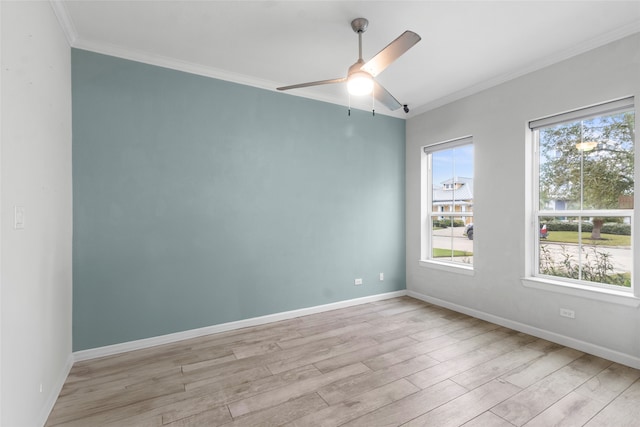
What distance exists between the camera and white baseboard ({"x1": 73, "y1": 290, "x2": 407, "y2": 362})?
2.69 meters

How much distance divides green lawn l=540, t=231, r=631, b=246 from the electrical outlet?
67 cm

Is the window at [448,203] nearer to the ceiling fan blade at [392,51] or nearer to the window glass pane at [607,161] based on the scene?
the window glass pane at [607,161]

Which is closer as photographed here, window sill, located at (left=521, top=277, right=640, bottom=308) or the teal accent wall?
window sill, located at (left=521, top=277, right=640, bottom=308)

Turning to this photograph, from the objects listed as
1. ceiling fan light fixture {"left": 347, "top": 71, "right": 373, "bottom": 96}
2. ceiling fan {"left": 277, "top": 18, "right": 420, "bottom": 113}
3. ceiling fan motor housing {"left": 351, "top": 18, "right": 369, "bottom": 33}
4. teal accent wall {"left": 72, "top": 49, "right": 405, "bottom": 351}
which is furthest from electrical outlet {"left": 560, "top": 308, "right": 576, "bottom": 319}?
ceiling fan motor housing {"left": 351, "top": 18, "right": 369, "bottom": 33}

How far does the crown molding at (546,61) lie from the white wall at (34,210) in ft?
13.2

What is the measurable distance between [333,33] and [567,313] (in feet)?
11.1

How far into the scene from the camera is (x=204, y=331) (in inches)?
124

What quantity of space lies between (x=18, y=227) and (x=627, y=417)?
3.70 m

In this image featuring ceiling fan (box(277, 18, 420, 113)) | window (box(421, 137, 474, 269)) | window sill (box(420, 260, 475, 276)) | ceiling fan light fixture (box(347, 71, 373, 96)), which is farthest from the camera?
window (box(421, 137, 474, 269))

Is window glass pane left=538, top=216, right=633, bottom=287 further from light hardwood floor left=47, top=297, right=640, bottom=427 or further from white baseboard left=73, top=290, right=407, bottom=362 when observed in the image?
white baseboard left=73, top=290, right=407, bottom=362

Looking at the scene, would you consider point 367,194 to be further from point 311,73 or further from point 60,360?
point 60,360

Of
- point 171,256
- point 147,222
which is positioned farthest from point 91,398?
point 147,222

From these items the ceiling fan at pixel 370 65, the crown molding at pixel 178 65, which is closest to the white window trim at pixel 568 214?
the ceiling fan at pixel 370 65

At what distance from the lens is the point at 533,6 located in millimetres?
2221
